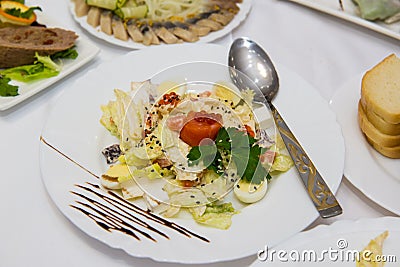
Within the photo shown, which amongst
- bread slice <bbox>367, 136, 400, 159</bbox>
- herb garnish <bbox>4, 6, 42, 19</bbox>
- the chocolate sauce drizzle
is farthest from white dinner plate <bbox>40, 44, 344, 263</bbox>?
herb garnish <bbox>4, 6, 42, 19</bbox>

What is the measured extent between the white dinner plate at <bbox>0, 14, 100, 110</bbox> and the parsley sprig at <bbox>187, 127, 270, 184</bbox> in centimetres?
63

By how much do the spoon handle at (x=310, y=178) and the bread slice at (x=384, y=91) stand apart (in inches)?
9.8

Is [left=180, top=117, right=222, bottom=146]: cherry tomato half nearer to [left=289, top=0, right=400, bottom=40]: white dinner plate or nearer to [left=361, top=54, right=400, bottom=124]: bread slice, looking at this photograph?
[left=361, top=54, right=400, bottom=124]: bread slice

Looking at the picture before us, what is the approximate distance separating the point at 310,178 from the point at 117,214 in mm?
496

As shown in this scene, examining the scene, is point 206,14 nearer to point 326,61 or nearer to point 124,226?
point 326,61

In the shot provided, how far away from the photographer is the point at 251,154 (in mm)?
1241

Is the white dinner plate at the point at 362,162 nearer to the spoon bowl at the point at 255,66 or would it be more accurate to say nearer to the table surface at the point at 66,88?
the table surface at the point at 66,88

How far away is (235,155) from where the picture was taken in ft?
4.05

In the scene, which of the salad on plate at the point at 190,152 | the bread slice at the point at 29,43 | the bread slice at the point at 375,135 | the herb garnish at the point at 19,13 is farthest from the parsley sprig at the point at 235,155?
the herb garnish at the point at 19,13

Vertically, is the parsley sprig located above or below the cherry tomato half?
below

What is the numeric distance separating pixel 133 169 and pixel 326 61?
0.88m

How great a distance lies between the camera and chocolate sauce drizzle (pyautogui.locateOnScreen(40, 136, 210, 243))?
1.12m

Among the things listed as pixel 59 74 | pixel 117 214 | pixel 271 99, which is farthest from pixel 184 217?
pixel 59 74

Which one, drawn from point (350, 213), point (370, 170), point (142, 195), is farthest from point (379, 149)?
point (142, 195)
